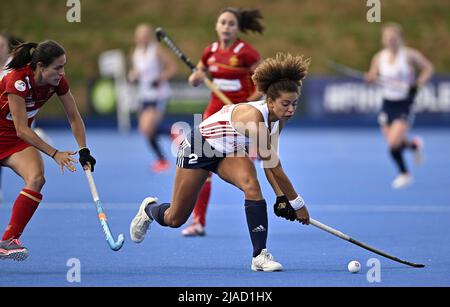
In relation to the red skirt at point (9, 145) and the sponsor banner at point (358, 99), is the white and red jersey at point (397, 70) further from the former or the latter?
the sponsor banner at point (358, 99)

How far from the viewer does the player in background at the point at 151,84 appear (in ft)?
47.0

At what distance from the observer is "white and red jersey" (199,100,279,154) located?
22.1 ft

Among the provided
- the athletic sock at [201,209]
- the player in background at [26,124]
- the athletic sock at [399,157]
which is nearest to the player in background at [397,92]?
the athletic sock at [399,157]

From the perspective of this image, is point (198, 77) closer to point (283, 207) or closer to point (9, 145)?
point (9, 145)

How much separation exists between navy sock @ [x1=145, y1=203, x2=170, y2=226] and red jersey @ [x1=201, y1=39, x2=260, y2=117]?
1788 mm

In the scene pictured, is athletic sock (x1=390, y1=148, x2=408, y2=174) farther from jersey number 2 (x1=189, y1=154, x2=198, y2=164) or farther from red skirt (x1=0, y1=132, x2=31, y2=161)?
red skirt (x1=0, y1=132, x2=31, y2=161)

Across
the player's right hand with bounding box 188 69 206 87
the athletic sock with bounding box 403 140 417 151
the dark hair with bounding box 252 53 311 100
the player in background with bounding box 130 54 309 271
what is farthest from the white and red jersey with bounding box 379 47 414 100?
the dark hair with bounding box 252 53 311 100

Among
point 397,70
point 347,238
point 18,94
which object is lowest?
point 347,238

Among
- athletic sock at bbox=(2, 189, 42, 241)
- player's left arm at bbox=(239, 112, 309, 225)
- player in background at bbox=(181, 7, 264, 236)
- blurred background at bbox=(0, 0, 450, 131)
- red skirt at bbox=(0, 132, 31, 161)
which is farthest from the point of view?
blurred background at bbox=(0, 0, 450, 131)

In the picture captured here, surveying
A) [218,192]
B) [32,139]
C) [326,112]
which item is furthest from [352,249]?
[326,112]

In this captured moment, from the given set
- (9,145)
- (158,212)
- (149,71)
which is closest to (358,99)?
(149,71)

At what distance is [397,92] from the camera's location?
12.9 m

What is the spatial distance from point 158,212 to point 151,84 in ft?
25.7
